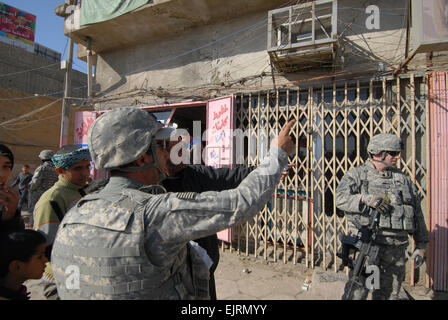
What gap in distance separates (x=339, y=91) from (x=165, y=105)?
396cm

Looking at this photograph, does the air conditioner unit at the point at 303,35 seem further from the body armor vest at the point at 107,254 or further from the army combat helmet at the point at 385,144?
the body armor vest at the point at 107,254

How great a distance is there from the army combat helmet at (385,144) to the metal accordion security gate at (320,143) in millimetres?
1267

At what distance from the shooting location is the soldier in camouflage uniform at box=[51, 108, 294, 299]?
39.3 inches

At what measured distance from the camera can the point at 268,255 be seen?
5.03m

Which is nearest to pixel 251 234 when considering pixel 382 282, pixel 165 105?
pixel 382 282

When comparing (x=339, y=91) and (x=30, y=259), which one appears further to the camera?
(x=339, y=91)

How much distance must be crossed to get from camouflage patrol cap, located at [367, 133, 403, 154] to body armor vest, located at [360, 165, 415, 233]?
0.88ft

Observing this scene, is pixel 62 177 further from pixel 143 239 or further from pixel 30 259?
pixel 143 239

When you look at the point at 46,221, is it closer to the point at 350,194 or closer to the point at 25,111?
the point at 350,194

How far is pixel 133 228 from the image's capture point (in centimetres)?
100

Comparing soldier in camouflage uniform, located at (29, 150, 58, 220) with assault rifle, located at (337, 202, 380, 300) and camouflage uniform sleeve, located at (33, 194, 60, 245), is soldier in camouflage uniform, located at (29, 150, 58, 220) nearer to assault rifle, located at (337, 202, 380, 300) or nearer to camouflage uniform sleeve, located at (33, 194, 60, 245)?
camouflage uniform sleeve, located at (33, 194, 60, 245)

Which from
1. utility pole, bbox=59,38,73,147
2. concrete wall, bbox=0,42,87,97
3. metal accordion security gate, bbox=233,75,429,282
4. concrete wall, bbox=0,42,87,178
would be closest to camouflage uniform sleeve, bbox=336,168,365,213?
metal accordion security gate, bbox=233,75,429,282

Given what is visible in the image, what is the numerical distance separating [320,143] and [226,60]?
300cm

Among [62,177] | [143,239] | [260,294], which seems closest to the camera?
[143,239]
